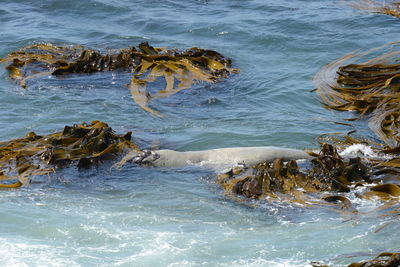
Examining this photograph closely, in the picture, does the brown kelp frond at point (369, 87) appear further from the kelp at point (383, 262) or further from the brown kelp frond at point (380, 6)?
the kelp at point (383, 262)

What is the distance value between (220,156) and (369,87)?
289 cm

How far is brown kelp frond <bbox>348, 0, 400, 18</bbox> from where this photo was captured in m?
11.5

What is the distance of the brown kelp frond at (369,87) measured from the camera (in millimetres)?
7182

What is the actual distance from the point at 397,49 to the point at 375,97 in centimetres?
199

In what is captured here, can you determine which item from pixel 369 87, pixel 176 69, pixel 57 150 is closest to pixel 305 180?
pixel 57 150

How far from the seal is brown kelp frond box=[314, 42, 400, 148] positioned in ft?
3.94

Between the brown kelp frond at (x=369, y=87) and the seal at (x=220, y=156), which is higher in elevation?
the brown kelp frond at (x=369, y=87)

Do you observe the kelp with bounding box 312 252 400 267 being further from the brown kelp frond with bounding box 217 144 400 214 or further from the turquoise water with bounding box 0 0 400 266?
the brown kelp frond with bounding box 217 144 400 214

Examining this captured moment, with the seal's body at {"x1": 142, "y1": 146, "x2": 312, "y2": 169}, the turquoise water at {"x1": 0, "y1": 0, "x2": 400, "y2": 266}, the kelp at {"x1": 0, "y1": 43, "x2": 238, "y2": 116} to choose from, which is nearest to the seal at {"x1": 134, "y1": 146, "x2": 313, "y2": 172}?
the seal's body at {"x1": 142, "y1": 146, "x2": 312, "y2": 169}

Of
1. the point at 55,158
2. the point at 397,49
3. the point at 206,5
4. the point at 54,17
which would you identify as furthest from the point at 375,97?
the point at 54,17

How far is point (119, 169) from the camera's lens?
6070mm

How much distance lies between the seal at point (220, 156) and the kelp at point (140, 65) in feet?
7.04

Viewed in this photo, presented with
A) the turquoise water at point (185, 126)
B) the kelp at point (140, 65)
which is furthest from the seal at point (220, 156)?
the kelp at point (140, 65)

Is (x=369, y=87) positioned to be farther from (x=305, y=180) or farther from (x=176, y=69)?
(x=305, y=180)
